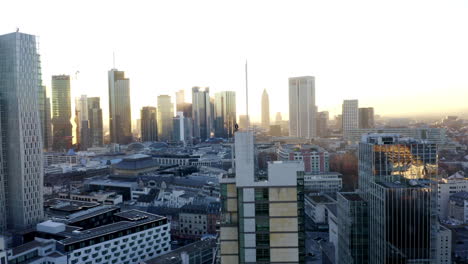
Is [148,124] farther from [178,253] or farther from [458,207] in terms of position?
[178,253]

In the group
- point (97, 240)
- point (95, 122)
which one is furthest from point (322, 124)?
point (97, 240)

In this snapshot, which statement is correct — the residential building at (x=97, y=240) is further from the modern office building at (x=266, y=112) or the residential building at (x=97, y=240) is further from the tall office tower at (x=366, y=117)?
the tall office tower at (x=366, y=117)

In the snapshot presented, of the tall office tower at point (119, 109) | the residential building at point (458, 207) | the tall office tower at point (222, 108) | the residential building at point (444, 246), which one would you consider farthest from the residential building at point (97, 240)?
the tall office tower at point (222, 108)

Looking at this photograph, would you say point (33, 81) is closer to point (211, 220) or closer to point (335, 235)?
point (211, 220)

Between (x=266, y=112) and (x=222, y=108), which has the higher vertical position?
(x=222, y=108)

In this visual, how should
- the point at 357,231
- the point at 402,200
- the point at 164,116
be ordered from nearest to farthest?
the point at 402,200, the point at 357,231, the point at 164,116

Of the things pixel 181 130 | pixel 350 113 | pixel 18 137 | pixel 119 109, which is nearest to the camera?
pixel 18 137
